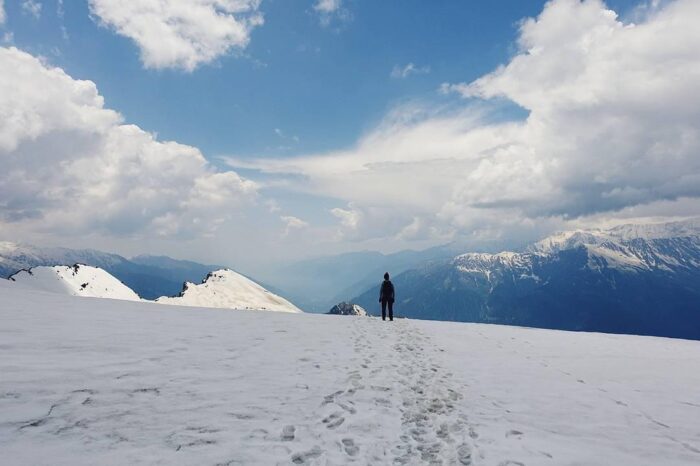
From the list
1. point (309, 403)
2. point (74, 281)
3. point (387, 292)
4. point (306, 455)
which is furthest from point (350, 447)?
point (74, 281)

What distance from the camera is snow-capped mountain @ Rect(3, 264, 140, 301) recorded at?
142625 mm

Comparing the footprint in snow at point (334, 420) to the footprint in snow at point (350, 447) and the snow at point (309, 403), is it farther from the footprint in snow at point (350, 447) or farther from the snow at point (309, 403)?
the footprint in snow at point (350, 447)

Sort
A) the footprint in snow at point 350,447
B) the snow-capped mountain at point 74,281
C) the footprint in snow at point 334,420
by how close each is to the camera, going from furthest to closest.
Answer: the snow-capped mountain at point 74,281
the footprint in snow at point 334,420
the footprint in snow at point 350,447

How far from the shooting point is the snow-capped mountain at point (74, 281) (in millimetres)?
142625

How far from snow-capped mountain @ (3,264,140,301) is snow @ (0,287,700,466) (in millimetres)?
148067

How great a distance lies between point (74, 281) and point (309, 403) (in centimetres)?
18560

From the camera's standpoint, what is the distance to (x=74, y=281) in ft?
521

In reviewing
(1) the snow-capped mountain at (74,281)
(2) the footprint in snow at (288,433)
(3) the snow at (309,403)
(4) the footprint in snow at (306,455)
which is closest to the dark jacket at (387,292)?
(3) the snow at (309,403)

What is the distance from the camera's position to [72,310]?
22922 millimetres

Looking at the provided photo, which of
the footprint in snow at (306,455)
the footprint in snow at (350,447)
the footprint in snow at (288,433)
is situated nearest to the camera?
the footprint in snow at (306,455)

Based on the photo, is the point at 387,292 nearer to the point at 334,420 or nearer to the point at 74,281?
the point at 334,420

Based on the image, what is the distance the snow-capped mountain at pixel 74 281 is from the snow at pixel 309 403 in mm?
148067

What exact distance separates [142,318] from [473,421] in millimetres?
20408

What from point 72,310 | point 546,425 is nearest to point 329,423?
point 546,425
